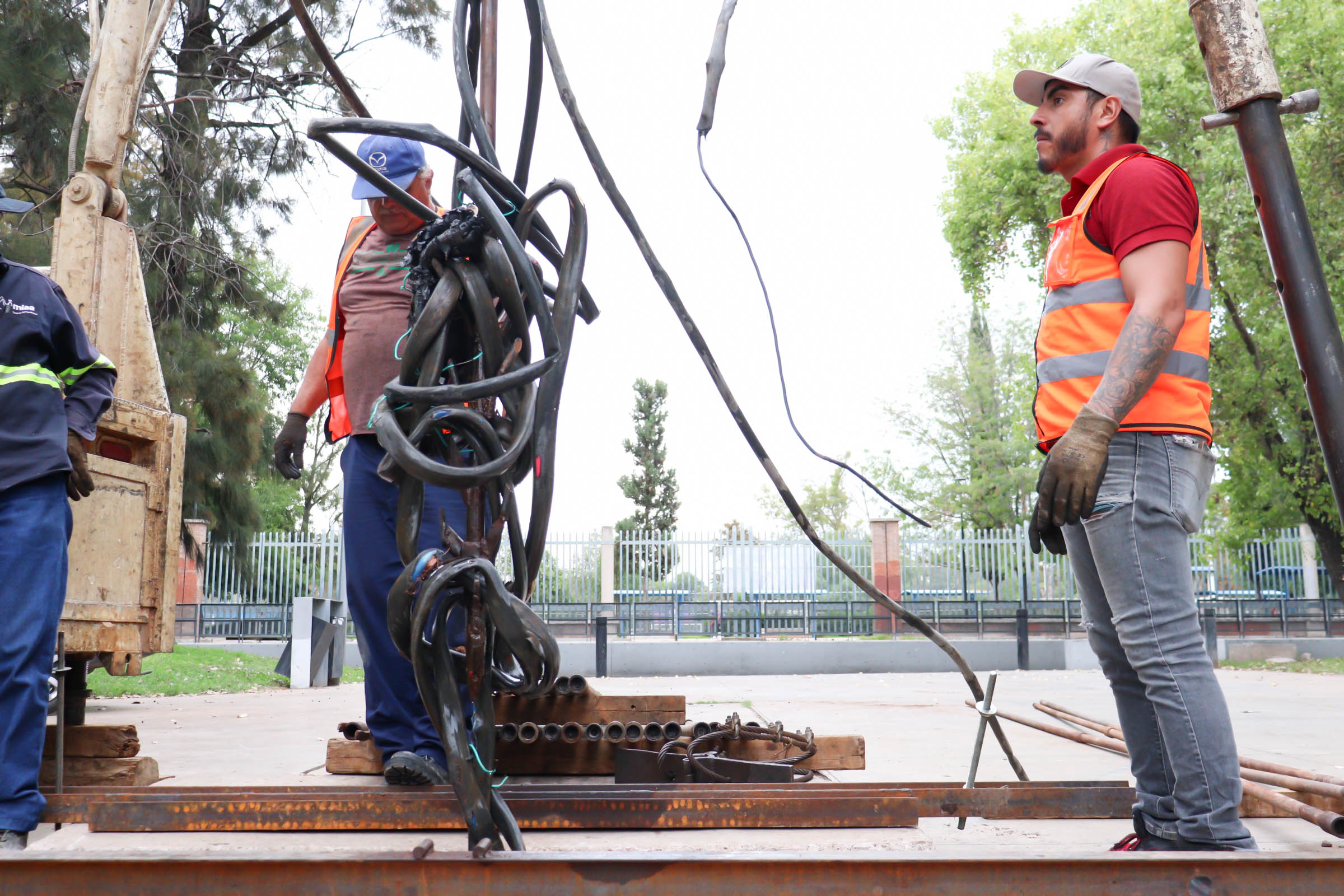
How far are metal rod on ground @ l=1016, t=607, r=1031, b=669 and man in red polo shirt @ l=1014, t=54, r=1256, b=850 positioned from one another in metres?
13.4

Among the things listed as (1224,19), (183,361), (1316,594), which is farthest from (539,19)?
(1316,594)

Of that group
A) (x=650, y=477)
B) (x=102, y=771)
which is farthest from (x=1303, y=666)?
(x=650, y=477)

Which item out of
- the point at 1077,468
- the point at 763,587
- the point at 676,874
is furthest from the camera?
the point at 763,587

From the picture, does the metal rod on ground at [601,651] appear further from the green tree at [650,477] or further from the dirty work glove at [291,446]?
the green tree at [650,477]

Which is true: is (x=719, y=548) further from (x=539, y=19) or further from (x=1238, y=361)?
(x=539, y=19)

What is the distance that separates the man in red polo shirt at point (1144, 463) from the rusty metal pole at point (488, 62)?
4.46ft

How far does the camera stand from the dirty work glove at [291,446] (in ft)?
10.3

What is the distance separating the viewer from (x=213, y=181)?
446 inches

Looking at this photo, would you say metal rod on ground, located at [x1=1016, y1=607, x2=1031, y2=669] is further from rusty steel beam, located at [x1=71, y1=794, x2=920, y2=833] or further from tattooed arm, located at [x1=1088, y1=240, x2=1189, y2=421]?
tattooed arm, located at [x1=1088, y1=240, x2=1189, y2=421]

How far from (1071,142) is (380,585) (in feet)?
7.07

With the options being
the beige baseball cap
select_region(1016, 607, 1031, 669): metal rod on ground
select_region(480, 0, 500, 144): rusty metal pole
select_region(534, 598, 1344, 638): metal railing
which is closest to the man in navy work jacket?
select_region(480, 0, 500, 144): rusty metal pole

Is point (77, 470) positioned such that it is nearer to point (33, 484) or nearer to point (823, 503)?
point (33, 484)

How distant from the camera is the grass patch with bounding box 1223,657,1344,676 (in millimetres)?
12781

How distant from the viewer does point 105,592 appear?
123 inches
